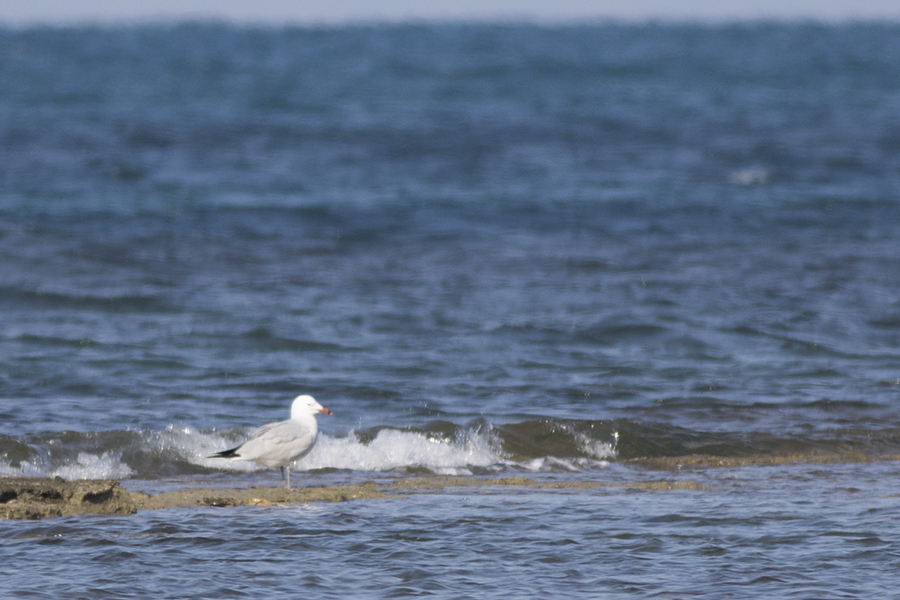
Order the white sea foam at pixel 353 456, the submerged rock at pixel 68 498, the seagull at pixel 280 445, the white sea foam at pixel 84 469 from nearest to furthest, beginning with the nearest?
1. the submerged rock at pixel 68 498
2. the seagull at pixel 280 445
3. the white sea foam at pixel 84 469
4. the white sea foam at pixel 353 456

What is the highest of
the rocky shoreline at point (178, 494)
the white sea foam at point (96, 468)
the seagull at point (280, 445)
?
the seagull at point (280, 445)

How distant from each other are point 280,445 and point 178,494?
61 cm

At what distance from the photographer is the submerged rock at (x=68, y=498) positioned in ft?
18.8

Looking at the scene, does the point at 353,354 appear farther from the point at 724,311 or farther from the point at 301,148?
the point at 301,148

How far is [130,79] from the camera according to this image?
4491cm

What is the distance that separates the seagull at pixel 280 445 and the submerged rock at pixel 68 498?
2.20 ft

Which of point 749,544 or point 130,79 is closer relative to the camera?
point 749,544

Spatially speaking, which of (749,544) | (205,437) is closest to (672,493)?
(749,544)

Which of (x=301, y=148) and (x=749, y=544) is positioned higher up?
(x=301, y=148)

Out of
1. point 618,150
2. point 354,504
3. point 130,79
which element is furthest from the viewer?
point 130,79

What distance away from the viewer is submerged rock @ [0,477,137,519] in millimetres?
5730

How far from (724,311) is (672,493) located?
18.8 ft

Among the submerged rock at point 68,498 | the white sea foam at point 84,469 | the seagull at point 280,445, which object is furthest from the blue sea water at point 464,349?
the seagull at point 280,445

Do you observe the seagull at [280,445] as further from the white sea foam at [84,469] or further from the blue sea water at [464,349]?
the white sea foam at [84,469]
